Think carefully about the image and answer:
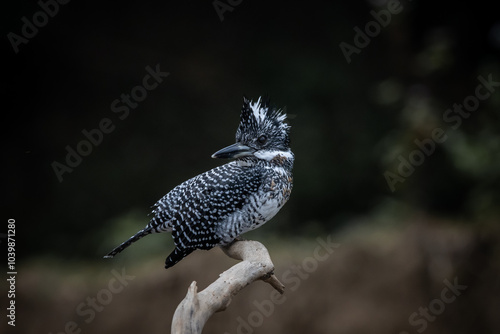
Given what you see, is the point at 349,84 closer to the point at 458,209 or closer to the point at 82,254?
the point at 458,209

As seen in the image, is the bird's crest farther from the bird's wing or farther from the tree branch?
the tree branch

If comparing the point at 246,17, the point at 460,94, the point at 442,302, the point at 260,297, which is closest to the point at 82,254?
the point at 260,297

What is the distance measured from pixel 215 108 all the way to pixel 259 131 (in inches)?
114

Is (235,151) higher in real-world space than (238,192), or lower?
higher

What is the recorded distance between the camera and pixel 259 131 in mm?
2182

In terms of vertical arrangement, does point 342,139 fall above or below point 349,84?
below

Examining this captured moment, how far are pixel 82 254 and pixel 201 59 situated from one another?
188cm

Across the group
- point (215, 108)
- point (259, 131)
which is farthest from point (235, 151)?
point (215, 108)

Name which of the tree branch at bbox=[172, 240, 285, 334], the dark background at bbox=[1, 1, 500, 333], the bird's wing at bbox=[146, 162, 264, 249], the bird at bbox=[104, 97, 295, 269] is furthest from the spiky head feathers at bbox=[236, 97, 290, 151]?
the dark background at bbox=[1, 1, 500, 333]

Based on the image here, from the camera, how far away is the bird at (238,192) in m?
2.10

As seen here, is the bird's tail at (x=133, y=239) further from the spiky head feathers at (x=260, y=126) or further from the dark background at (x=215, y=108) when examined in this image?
the dark background at (x=215, y=108)

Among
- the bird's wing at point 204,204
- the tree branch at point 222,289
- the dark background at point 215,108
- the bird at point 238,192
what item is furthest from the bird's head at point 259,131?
the dark background at point 215,108

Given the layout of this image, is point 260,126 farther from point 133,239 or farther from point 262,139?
point 133,239

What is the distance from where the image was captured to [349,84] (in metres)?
5.08
